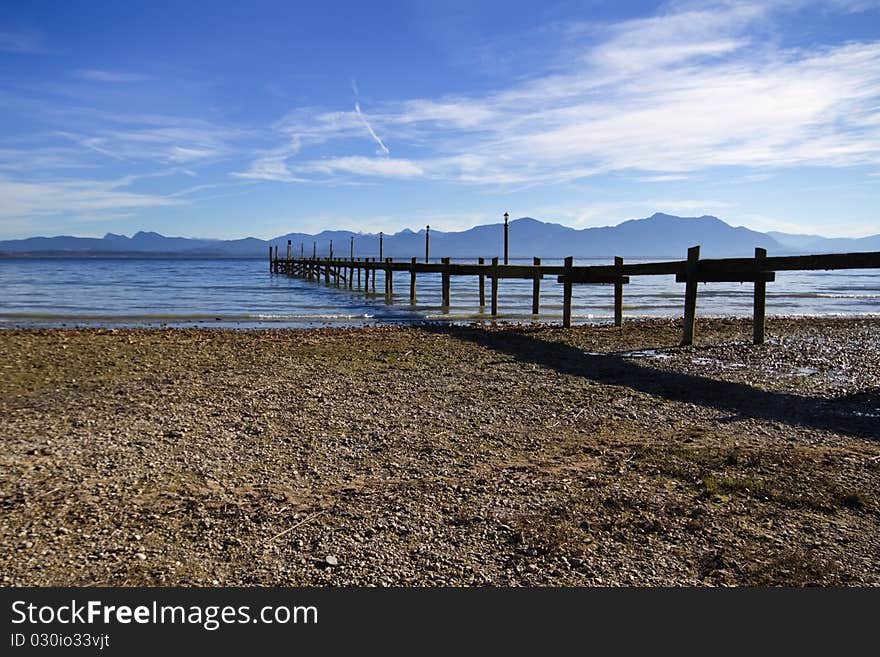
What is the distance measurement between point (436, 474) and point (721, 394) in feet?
14.9

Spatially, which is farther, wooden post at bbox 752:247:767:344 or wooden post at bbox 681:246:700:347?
wooden post at bbox 681:246:700:347

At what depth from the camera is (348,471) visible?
16.6 feet

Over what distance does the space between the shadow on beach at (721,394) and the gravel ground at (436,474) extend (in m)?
0.05

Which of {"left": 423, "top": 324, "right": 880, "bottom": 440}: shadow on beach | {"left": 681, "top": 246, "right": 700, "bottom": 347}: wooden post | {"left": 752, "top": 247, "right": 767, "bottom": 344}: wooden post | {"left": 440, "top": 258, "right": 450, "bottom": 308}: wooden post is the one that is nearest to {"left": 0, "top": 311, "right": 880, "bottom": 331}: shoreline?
{"left": 440, "top": 258, "right": 450, "bottom": 308}: wooden post

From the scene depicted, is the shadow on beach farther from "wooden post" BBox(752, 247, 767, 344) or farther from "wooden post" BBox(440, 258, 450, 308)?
"wooden post" BBox(440, 258, 450, 308)

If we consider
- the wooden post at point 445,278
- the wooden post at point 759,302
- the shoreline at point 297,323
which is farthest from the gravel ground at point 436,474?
the wooden post at point 445,278

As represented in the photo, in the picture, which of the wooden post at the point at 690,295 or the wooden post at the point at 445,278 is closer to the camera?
the wooden post at the point at 690,295

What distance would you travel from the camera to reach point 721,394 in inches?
318

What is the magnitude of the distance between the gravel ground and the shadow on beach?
0.05m

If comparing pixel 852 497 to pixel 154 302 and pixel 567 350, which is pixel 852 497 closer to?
pixel 567 350

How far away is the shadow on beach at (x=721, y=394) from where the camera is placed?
22.2 feet

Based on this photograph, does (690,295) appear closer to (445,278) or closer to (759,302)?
(759,302)

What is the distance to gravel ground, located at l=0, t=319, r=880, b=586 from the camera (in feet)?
11.6

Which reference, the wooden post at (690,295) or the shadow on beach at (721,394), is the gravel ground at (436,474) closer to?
the shadow on beach at (721,394)
